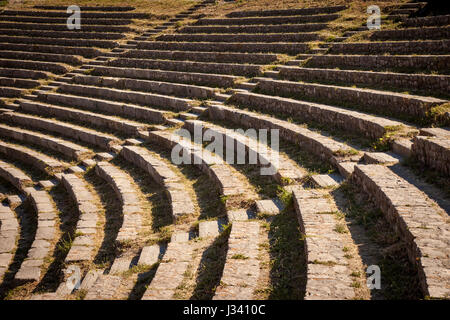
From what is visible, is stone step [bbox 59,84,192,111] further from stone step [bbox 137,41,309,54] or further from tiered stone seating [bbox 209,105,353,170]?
stone step [bbox 137,41,309,54]

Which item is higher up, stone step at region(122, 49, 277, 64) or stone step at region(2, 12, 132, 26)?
stone step at region(2, 12, 132, 26)

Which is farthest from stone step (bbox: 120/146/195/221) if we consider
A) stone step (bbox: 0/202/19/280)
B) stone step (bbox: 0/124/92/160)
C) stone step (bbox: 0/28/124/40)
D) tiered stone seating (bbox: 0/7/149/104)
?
stone step (bbox: 0/28/124/40)

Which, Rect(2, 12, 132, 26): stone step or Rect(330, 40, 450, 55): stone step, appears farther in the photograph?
Rect(2, 12, 132, 26): stone step

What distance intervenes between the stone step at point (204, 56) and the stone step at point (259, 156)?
4225 millimetres

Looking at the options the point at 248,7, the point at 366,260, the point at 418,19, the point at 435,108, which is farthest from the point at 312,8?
the point at 366,260

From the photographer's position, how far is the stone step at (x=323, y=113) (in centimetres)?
729

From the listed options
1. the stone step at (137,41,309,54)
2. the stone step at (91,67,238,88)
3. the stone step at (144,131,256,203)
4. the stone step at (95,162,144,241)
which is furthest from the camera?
the stone step at (137,41,309,54)

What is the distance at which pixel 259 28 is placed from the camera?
52.0 feet

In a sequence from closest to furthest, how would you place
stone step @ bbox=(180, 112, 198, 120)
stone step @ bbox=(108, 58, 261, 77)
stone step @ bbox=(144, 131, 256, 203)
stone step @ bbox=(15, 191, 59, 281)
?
stone step @ bbox=(15, 191, 59, 281)
stone step @ bbox=(144, 131, 256, 203)
stone step @ bbox=(180, 112, 198, 120)
stone step @ bbox=(108, 58, 261, 77)

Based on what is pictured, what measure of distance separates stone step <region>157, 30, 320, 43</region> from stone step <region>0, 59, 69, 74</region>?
161 inches

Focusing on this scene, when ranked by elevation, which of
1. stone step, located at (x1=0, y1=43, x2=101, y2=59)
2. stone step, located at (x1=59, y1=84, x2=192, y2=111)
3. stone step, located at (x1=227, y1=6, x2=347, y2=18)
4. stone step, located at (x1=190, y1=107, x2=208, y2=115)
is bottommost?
stone step, located at (x1=190, y1=107, x2=208, y2=115)

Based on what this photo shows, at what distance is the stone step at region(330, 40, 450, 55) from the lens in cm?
965

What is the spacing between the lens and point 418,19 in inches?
464
